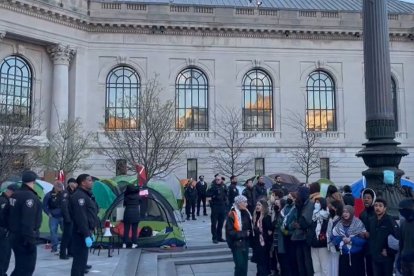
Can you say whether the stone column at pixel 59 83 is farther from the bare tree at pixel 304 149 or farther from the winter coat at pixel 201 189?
the bare tree at pixel 304 149

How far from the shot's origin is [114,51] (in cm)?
3678

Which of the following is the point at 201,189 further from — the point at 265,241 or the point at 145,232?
the point at 265,241

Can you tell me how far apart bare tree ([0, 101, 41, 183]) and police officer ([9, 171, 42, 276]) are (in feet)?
48.6

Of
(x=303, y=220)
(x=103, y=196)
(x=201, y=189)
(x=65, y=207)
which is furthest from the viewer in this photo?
(x=201, y=189)

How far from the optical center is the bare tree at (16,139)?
22.6m

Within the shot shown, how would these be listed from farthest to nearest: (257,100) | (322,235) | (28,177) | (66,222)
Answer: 1. (257,100)
2. (66,222)
3. (322,235)
4. (28,177)

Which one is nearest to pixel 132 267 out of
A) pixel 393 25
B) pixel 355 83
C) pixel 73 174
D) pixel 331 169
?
pixel 73 174

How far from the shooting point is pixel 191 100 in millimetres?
37688

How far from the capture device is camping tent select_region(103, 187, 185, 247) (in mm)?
14258

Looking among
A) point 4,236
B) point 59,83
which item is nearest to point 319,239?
point 4,236

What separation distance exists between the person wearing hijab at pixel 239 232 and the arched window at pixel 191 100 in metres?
27.9

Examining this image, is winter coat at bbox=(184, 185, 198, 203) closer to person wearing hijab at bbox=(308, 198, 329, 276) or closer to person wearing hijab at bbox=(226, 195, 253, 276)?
person wearing hijab at bbox=(226, 195, 253, 276)

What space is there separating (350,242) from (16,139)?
21133 millimetres

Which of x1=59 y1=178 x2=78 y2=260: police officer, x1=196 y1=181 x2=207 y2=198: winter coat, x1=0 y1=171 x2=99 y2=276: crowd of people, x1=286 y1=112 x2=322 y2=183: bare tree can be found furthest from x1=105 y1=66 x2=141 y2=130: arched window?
x1=0 y1=171 x2=99 y2=276: crowd of people
